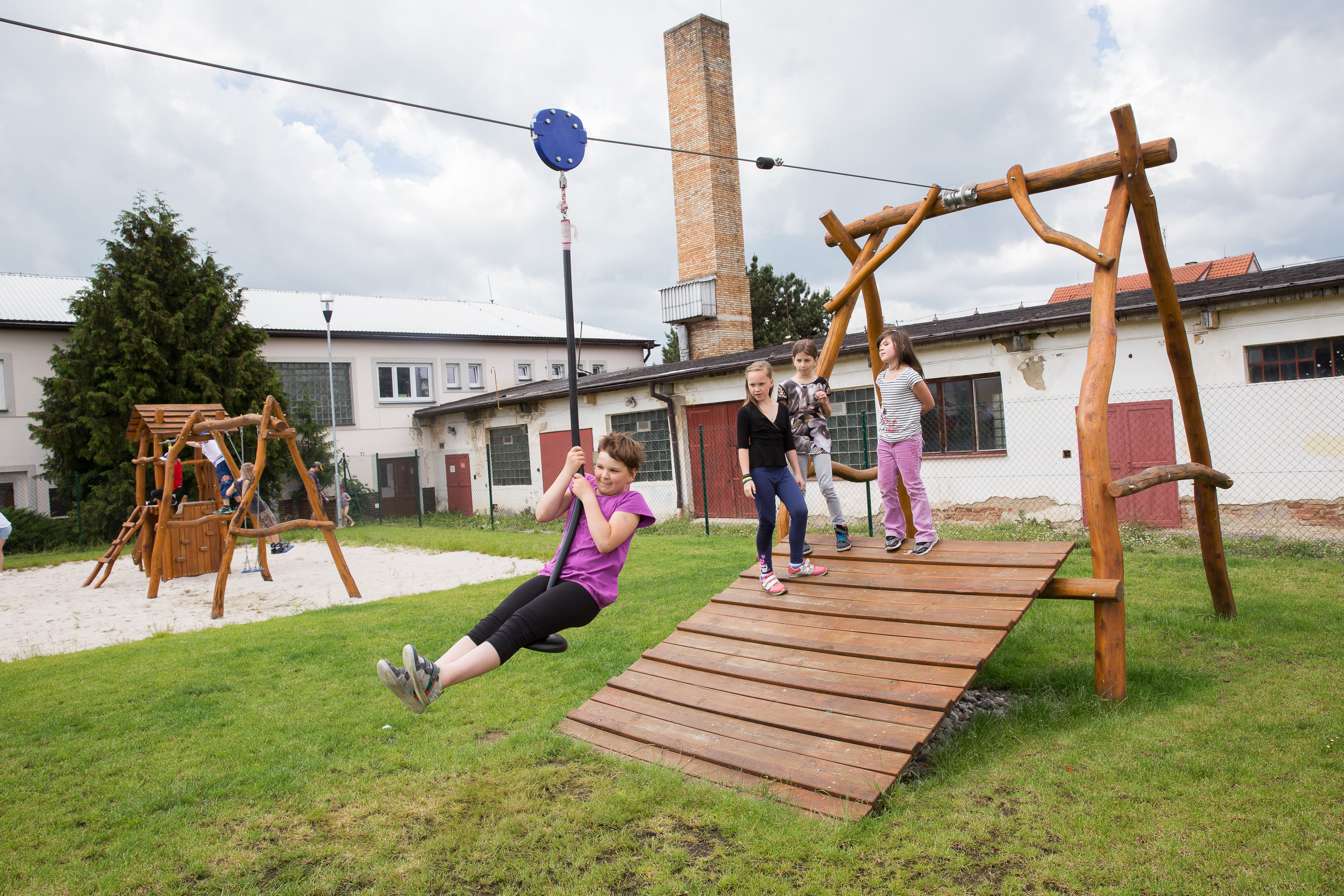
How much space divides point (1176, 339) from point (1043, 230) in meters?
1.44

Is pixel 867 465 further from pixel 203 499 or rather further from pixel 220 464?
pixel 203 499

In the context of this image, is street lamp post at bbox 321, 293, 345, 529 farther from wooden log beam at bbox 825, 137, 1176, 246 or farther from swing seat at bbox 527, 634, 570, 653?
swing seat at bbox 527, 634, 570, 653

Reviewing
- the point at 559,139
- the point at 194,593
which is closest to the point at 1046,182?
the point at 559,139

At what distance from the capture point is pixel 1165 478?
539 centimetres

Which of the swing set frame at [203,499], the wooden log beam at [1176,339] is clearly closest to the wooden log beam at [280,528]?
the swing set frame at [203,499]

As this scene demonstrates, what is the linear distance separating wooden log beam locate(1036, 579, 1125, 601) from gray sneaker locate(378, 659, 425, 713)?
12.1 feet

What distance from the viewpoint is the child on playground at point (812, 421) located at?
6.43 metres

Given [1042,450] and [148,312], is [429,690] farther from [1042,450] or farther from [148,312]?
[148,312]

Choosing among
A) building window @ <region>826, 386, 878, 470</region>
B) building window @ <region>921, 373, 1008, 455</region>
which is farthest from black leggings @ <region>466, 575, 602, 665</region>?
building window @ <region>826, 386, 878, 470</region>

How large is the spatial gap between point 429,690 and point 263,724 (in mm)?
2762

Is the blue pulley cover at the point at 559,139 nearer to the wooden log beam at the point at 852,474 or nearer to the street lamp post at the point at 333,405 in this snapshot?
the wooden log beam at the point at 852,474

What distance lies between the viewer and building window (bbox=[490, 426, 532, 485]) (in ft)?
73.6

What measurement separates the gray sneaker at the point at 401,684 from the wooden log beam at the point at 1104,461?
3.91 meters

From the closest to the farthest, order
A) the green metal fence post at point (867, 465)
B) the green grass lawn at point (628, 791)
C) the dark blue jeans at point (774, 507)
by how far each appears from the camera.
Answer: the green grass lawn at point (628, 791), the dark blue jeans at point (774, 507), the green metal fence post at point (867, 465)
